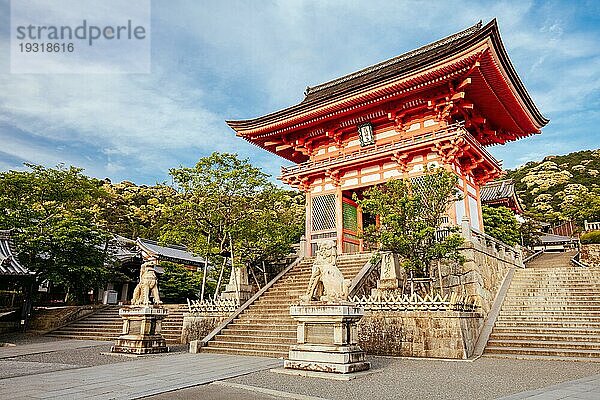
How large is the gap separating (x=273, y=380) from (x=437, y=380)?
2940 mm

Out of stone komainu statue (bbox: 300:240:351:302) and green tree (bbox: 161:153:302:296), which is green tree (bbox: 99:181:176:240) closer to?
green tree (bbox: 161:153:302:296)

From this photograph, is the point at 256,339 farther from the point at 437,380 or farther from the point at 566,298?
the point at 566,298

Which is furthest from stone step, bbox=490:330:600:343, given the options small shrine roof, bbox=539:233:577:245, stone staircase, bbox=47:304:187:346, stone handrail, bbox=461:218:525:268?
small shrine roof, bbox=539:233:577:245

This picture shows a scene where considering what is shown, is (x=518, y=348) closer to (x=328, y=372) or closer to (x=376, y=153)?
(x=328, y=372)

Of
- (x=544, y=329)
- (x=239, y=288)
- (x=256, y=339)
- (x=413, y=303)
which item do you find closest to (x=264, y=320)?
(x=256, y=339)

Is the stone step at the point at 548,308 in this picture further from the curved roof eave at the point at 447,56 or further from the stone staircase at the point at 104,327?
the stone staircase at the point at 104,327

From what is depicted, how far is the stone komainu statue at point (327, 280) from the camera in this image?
8.78 metres

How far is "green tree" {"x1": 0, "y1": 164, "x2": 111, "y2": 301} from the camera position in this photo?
779 inches

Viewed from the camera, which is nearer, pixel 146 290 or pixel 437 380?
pixel 437 380

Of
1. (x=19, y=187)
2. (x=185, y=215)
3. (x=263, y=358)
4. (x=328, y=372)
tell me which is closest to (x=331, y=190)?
(x=185, y=215)

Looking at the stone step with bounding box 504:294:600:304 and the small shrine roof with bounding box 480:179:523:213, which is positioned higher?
the small shrine roof with bounding box 480:179:523:213

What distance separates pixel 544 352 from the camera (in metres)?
10.3

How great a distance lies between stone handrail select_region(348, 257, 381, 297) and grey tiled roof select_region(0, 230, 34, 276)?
42.9ft

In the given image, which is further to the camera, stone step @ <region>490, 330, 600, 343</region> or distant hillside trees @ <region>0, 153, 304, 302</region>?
distant hillside trees @ <region>0, 153, 304, 302</region>
